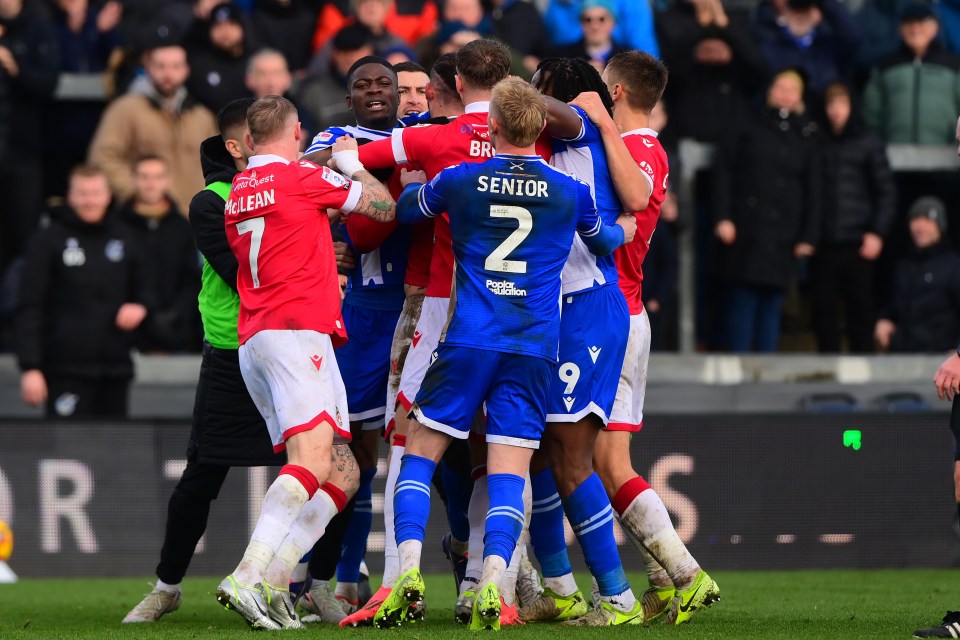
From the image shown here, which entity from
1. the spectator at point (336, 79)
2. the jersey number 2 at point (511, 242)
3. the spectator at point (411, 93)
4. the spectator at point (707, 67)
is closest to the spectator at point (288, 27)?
the spectator at point (336, 79)

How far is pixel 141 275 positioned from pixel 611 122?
5.41 metres

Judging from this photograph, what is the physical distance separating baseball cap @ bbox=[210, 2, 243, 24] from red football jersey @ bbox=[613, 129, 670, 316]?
6090 millimetres

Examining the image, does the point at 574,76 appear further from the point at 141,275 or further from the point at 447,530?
the point at 141,275

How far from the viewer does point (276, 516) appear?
22.9 feet

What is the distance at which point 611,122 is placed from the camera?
24.1 feet

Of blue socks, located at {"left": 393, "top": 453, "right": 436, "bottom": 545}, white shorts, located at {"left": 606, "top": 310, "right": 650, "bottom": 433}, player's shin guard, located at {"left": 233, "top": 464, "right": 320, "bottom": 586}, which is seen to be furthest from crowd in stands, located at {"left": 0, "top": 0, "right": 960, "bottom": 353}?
blue socks, located at {"left": 393, "top": 453, "right": 436, "bottom": 545}

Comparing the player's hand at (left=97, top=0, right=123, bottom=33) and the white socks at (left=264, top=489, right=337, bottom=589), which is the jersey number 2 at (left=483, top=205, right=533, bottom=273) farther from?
the player's hand at (left=97, top=0, right=123, bottom=33)

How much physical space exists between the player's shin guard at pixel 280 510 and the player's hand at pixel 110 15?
25.8ft

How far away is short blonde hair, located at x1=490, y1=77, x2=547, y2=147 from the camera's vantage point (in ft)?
22.4

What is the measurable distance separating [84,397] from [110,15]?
12.5ft

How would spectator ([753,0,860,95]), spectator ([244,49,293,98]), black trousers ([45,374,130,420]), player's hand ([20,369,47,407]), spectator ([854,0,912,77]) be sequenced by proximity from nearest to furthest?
player's hand ([20,369,47,407]) < black trousers ([45,374,130,420]) < spectator ([244,49,293,98]) < spectator ([753,0,860,95]) < spectator ([854,0,912,77])

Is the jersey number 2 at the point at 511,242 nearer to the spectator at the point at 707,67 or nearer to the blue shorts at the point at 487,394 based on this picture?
the blue shorts at the point at 487,394

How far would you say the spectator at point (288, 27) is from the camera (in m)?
13.8

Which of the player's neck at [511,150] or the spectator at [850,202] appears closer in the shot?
the player's neck at [511,150]
